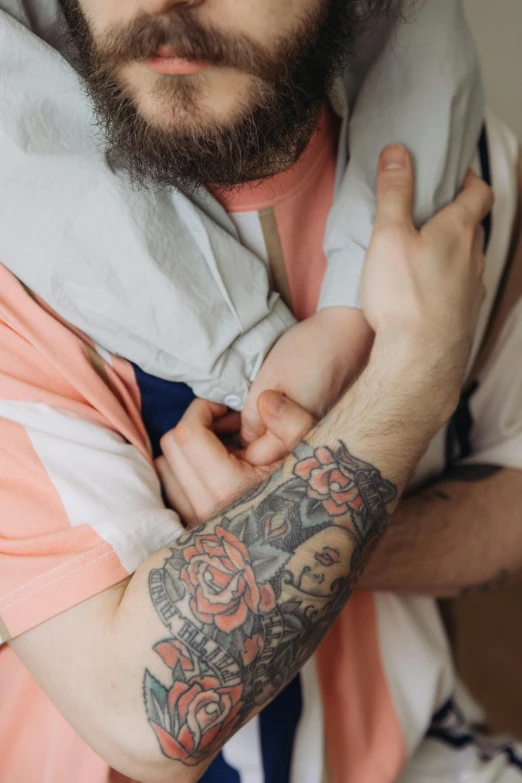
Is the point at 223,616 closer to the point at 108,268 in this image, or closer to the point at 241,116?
the point at 108,268

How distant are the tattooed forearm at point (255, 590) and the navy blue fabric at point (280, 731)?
16 cm

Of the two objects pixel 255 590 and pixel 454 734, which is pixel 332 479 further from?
pixel 454 734

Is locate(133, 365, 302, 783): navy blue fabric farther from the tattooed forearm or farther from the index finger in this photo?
the index finger

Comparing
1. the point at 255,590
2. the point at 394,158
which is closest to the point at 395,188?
the point at 394,158

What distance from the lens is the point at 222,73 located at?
26.5 inches

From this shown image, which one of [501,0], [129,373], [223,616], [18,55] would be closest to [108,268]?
[129,373]

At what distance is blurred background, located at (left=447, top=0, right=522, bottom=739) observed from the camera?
1392mm

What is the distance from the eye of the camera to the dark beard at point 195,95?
65cm

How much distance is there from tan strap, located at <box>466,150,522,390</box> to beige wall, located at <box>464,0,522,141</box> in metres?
0.57

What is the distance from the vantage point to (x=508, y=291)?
0.98m

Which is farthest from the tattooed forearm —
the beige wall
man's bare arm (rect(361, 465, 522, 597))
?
the beige wall

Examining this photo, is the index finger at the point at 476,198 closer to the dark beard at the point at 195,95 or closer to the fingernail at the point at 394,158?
the fingernail at the point at 394,158

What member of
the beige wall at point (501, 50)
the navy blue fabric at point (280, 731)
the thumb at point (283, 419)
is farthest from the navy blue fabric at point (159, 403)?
the beige wall at point (501, 50)

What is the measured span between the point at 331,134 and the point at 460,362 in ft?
1.16
